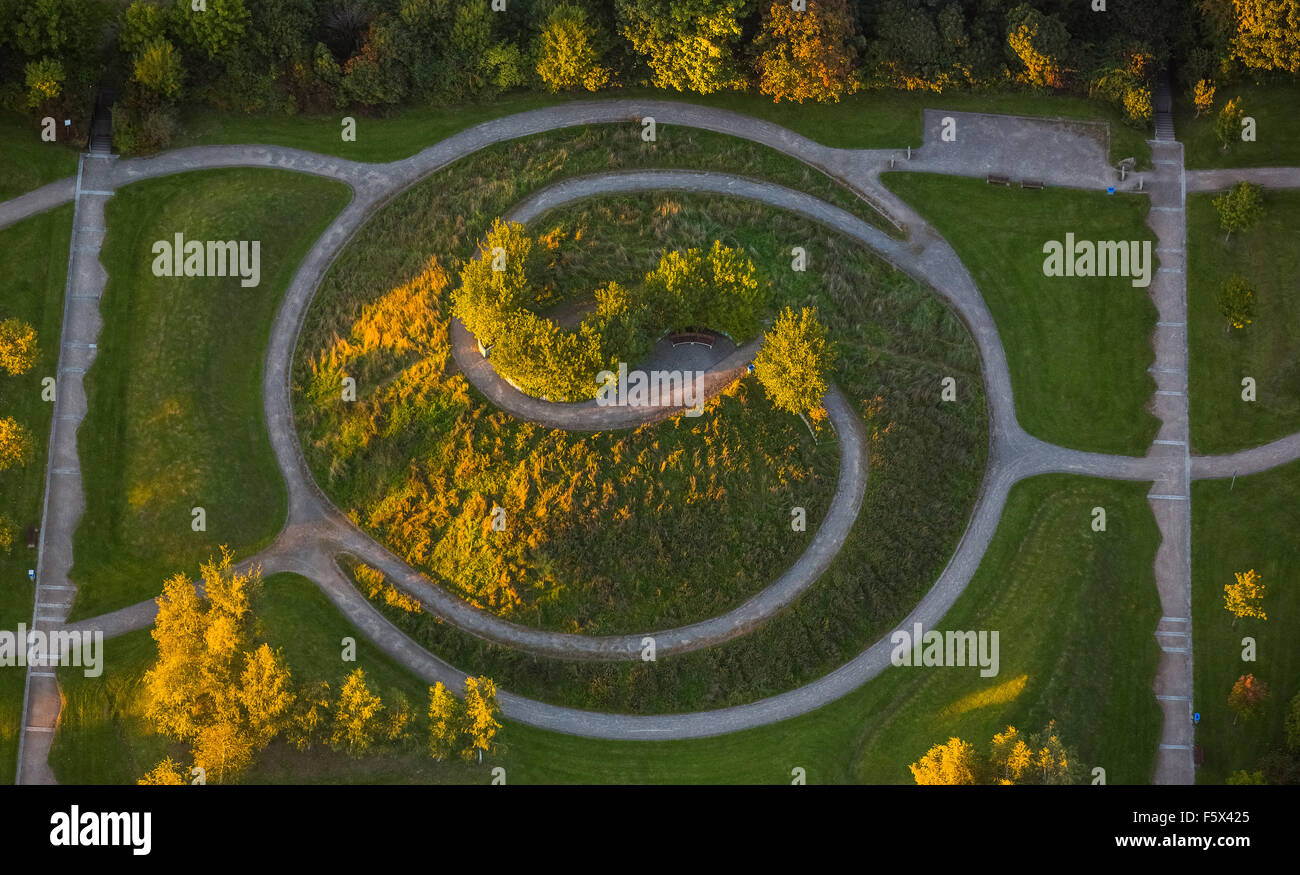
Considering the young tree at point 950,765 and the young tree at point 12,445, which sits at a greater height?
the young tree at point 12,445

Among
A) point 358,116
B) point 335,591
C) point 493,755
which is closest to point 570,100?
point 358,116

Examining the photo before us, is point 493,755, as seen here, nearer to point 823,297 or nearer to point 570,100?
point 823,297

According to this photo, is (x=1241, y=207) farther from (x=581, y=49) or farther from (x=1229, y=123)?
(x=581, y=49)

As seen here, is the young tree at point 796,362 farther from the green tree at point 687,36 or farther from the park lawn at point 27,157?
the park lawn at point 27,157

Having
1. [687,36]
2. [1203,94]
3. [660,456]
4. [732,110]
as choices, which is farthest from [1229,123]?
[660,456]

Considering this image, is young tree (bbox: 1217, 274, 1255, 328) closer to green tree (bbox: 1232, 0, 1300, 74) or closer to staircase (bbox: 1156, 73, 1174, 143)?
staircase (bbox: 1156, 73, 1174, 143)

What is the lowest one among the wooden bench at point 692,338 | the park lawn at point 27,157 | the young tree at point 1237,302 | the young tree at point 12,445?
the young tree at point 12,445

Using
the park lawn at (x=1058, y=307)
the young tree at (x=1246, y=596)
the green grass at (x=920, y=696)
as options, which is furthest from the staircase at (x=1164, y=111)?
the young tree at (x=1246, y=596)
